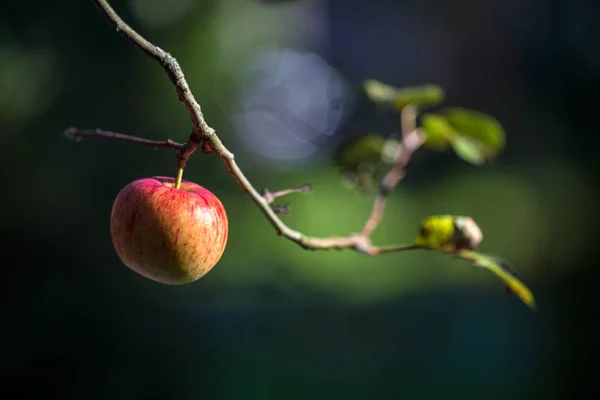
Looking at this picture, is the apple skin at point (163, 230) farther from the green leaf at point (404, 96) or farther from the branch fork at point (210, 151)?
the green leaf at point (404, 96)

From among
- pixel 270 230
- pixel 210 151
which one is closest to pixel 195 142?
pixel 210 151

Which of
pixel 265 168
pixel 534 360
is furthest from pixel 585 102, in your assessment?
pixel 265 168

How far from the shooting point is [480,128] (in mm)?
756

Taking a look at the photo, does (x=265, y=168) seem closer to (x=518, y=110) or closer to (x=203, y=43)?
(x=203, y=43)

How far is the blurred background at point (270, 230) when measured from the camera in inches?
101

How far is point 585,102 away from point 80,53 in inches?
138

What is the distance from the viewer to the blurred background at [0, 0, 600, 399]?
8.42ft

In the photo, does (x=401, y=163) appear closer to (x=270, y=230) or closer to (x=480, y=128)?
(x=480, y=128)

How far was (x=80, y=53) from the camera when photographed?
8.39 feet

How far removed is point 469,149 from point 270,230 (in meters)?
3.46

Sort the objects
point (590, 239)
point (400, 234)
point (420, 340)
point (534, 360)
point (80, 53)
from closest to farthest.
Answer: point (80, 53) → point (534, 360) → point (420, 340) → point (590, 239) → point (400, 234)

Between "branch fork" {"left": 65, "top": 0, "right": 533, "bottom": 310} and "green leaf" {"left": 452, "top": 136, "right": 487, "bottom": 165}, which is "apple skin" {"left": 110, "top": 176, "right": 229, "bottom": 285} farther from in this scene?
"green leaf" {"left": 452, "top": 136, "right": 487, "bottom": 165}

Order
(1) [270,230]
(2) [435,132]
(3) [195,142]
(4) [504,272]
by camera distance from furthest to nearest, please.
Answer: (1) [270,230], (2) [435,132], (4) [504,272], (3) [195,142]

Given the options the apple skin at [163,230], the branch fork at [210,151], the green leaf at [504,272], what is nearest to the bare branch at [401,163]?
the branch fork at [210,151]
